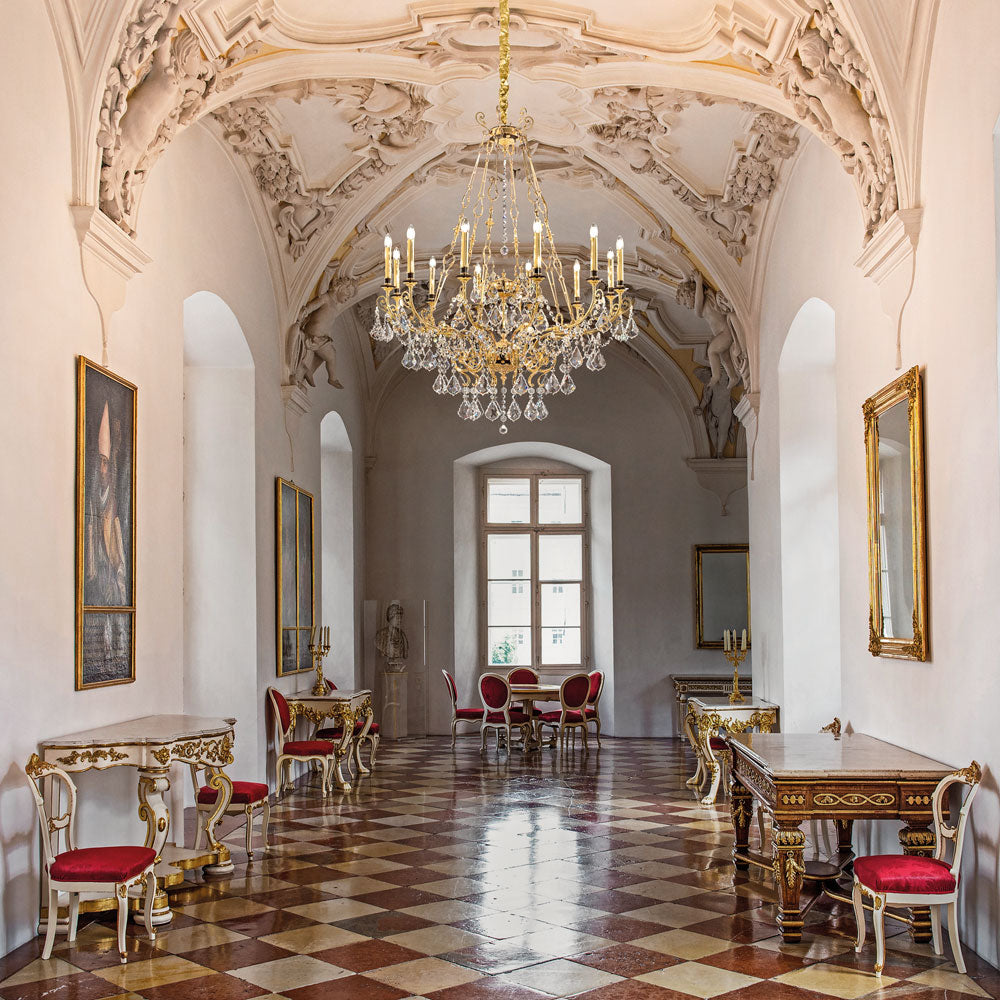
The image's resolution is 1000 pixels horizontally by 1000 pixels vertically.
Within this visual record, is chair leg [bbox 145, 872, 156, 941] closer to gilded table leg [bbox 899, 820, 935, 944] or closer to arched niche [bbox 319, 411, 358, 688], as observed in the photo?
gilded table leg [bbox 899, 820, 935, 944]

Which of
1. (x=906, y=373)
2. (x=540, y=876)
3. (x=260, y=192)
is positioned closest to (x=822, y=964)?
(x=540, y=876)

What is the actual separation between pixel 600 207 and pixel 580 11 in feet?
13.0

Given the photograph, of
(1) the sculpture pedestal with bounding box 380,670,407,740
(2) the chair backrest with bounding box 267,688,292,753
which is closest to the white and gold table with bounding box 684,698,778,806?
(2) the chair backrest with bounding box 267,688,292,753

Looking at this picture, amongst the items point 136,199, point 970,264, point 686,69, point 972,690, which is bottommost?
point 972,690

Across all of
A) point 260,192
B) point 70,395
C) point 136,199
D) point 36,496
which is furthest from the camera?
point 260,192

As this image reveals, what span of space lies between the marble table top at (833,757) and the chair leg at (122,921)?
306 centimetres

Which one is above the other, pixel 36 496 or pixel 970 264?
pixel 970 264

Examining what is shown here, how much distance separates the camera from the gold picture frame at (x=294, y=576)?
35.8 ft

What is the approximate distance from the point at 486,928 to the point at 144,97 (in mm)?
4938

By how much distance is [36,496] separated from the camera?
18.8 ft

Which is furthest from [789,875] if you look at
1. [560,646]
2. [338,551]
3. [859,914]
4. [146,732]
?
[560,646]

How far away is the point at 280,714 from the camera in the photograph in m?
10.3

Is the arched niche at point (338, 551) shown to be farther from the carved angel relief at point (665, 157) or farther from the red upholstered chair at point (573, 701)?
the carved angel relief at point (665, 157)

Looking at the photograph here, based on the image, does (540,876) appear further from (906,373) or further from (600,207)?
(600,207)
